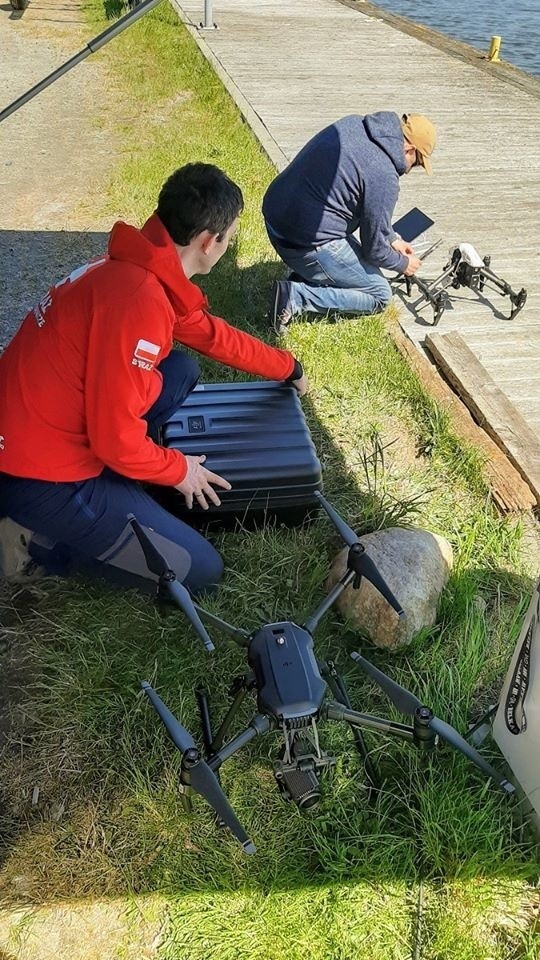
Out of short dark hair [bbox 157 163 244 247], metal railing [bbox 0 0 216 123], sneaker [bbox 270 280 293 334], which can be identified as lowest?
sneaker [bbox 270 280 293 334]

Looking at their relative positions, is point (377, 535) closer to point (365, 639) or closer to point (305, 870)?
point (365, 639)

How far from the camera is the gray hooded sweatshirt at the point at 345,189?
166 inches

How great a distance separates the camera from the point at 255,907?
7.01ft

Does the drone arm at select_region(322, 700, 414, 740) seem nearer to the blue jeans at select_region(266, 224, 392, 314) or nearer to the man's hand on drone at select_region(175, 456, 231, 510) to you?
the man's hand on drone at select_region(175, 456, 231, 510)

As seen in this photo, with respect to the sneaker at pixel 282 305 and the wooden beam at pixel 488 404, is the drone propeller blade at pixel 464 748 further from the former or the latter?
the sneaker at pixel 282 305

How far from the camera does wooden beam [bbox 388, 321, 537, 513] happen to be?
3.57m

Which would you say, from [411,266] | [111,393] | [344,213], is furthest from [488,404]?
[111,393]

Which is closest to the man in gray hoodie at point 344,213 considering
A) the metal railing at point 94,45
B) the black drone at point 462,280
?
the black drone at point 462,280

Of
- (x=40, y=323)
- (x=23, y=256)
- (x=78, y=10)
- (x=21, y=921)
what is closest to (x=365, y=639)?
(x=21, y=921)

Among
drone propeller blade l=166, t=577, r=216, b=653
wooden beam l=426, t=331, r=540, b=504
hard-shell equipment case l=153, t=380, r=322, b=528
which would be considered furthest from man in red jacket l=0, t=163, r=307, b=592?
wooden beam l=426, t=331, r=540, b=504

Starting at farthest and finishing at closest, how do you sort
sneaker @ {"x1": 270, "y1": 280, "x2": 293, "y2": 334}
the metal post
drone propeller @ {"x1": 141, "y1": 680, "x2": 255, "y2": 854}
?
the metal post < sneaker @ {"x1": 270, "y1": 280, "x2": 293, "y2": 334} < drone propeller @ {"x1": 141, "y1": 680, "x2": 255, "y2": 854}

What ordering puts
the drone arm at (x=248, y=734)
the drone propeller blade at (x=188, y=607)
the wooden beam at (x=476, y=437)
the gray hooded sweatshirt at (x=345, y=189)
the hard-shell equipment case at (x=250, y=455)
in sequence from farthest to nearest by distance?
the gray hooded sweatshirt at (x=345, y=189) < the wooden beam at (x=476, y=437) < the hard-shell equipment case at (x=250, y=455) < the drone propeller blade at (x=188, y=607) < the drone arm at (x=248, y=734)

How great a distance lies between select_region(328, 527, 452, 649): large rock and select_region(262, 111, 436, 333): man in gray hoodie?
83.5 inches

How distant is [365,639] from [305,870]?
85 cm
